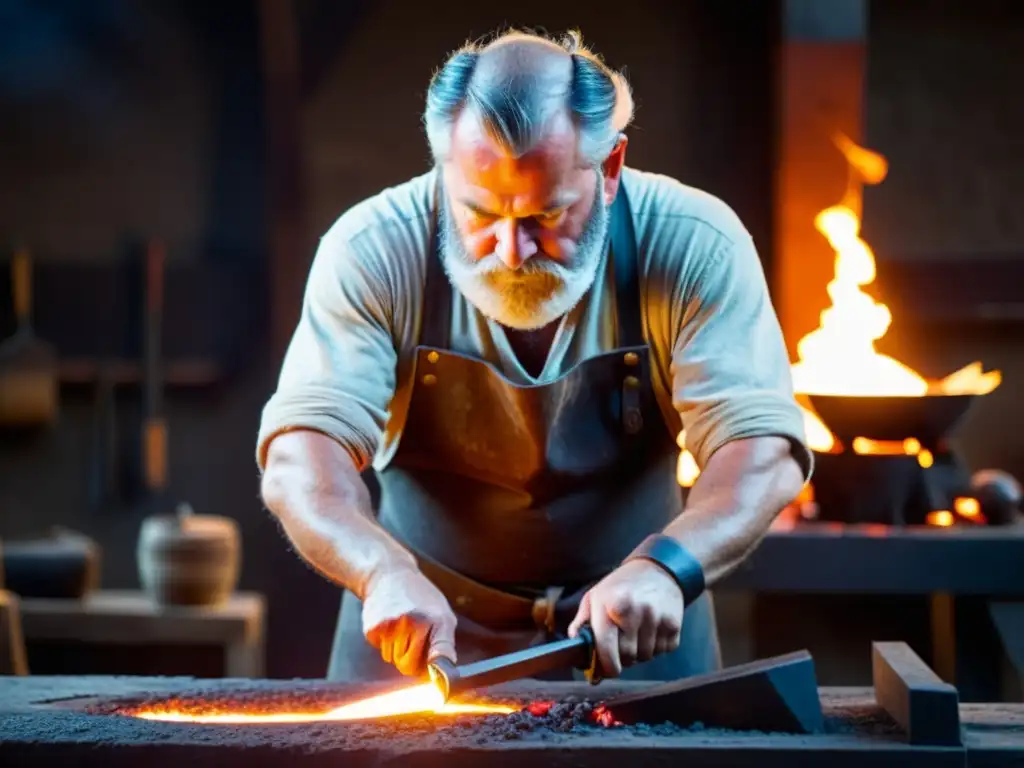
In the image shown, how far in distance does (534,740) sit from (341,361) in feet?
3.02

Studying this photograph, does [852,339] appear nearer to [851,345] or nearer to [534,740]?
[851,345]

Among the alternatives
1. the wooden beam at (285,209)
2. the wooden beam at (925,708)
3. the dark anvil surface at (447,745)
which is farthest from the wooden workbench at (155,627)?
the wooden beam at (925,708)

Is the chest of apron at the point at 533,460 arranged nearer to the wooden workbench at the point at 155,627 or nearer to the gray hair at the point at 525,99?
the gray hair at the point at 525,99

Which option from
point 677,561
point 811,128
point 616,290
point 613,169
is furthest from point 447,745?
point 811,128

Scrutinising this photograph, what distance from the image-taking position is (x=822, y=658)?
503 centimetres

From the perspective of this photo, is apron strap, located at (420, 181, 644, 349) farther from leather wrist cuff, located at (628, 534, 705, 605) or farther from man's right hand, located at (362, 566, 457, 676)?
man's right hand, located at (362, 566, 457, 676)

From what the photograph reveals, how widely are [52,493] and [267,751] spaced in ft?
15.8

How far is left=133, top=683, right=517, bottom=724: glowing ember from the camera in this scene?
8.31 feet

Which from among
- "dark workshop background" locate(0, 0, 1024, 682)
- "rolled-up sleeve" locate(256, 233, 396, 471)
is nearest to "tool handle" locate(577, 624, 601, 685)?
"rolled-up sleeve" locate(256, 233, 396, 471)

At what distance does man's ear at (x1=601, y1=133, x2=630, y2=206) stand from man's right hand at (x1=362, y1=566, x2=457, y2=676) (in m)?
0.93

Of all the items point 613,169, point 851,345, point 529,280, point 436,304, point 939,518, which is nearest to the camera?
point 529,280

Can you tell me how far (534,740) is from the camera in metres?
2.35

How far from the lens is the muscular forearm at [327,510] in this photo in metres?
2.67

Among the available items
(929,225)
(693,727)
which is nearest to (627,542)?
(693,727)
